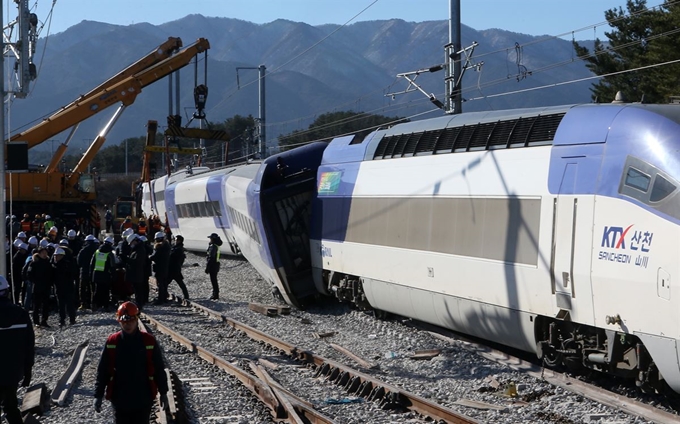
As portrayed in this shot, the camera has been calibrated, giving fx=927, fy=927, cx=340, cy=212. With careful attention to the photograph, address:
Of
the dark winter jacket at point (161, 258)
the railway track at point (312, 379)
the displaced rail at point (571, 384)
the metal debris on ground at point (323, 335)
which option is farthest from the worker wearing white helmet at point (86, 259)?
the displaced rail at point (571, 384)

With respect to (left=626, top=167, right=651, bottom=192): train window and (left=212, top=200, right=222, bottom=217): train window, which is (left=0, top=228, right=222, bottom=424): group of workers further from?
(left=212, top=200, right=222, bottom=217): train window

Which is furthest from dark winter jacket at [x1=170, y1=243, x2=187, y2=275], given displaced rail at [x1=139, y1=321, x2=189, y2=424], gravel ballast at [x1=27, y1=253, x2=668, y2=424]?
displaced rail at [x1=139, y1=321, x2=189, y2=424]

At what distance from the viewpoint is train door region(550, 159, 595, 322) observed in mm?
9820

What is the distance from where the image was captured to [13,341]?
8.41 meters

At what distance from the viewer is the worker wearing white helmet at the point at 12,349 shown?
27.4ft

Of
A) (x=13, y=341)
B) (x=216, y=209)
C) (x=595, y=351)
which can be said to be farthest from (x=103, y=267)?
(x=216, y=209)

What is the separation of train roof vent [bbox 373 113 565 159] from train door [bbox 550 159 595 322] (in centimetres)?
89

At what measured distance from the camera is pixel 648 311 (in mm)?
8859

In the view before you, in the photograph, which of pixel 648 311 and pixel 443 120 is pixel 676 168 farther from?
pixel 443 120

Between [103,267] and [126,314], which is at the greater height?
[126,314]

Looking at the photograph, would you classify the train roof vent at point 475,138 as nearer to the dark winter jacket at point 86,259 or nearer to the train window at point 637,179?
the train window at point 637,179

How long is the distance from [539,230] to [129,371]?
557cm

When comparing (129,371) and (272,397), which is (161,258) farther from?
(129,371)

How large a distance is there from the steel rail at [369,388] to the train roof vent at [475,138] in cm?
342
